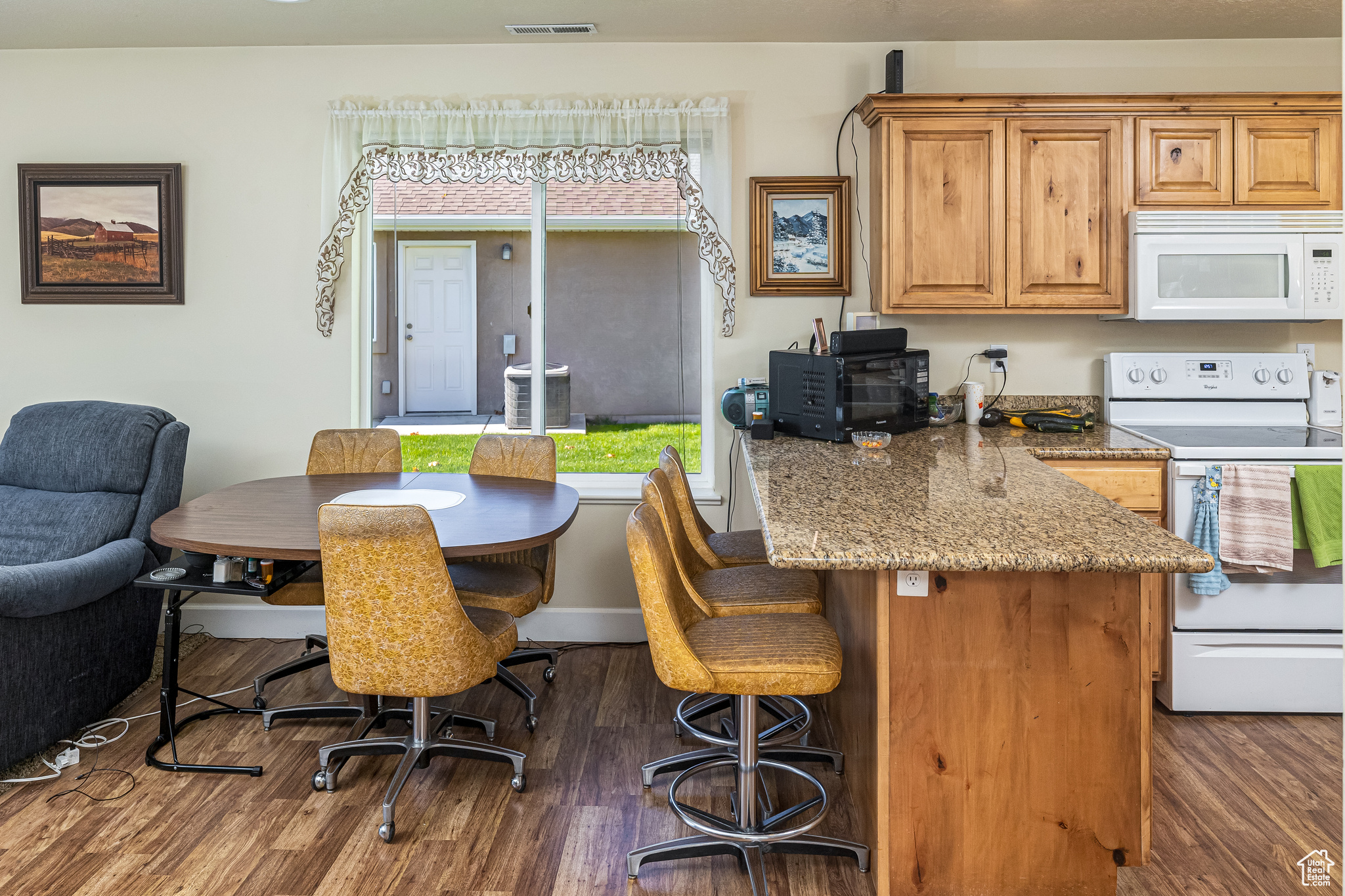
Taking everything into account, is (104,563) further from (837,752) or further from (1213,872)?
(1213,872)

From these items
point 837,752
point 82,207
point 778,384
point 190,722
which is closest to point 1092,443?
point 778,384

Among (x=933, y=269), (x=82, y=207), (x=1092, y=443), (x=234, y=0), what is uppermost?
(x=234, y=0)

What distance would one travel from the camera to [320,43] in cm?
383

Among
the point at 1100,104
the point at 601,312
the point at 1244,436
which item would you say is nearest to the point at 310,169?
the point at 601,312

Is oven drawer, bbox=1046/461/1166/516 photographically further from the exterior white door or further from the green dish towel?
the exterior white door

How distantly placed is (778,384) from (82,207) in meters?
2.97

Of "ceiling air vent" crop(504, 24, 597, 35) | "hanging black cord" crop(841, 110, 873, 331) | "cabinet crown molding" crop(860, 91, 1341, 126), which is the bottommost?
"hanging black cord" crop(841, 110, 873, 331)

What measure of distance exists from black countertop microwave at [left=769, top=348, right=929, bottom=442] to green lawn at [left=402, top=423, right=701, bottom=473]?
0.56 metres

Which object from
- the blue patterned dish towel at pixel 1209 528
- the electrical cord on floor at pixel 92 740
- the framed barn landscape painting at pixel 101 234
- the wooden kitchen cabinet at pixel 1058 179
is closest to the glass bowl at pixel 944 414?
the wooden kitchen cabinet at pixel 1058 179

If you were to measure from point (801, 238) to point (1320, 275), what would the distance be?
188cm

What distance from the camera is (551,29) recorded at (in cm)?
360

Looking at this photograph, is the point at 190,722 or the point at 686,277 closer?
the point at 190,722

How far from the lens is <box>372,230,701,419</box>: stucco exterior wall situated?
4031 mm
